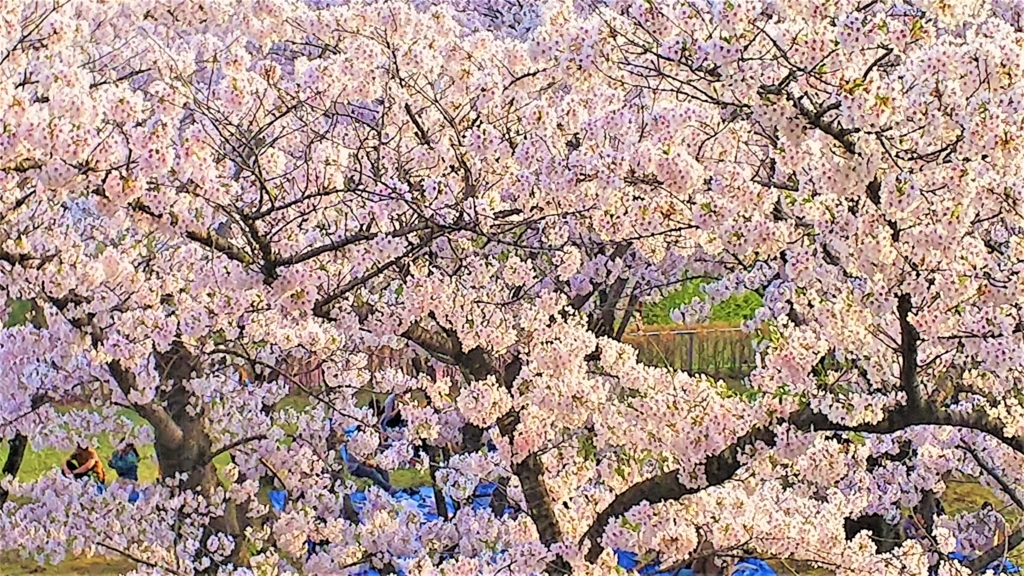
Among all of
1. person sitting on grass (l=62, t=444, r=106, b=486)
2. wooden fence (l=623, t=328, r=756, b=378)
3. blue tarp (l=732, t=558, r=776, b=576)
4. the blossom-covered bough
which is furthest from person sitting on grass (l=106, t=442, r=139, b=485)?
wooden fence (l=623, t=328, r=756, b=378)

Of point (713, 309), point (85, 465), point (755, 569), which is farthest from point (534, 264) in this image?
point (713, 309)

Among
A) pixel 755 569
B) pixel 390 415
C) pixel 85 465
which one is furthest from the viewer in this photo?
pixel 85 465

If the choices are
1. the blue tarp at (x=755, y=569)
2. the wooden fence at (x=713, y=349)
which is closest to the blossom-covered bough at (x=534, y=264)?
the blue tarp at (x=755, y=569)

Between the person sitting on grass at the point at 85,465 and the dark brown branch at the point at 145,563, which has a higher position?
the person sitting on grass at the point at 85,465

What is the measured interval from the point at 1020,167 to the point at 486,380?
253cm

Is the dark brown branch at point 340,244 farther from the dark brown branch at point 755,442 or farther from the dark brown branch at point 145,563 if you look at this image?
the dark brown branch at point 145,563

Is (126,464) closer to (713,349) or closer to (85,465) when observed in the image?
(85,465)

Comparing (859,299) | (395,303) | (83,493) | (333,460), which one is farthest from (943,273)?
(83,493)

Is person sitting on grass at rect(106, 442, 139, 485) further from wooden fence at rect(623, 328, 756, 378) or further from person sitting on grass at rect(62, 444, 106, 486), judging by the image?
wooden fence at rect(623, 328, 756, 378)

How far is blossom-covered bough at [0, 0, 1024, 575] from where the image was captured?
371 centimetres

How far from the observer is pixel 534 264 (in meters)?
6.79

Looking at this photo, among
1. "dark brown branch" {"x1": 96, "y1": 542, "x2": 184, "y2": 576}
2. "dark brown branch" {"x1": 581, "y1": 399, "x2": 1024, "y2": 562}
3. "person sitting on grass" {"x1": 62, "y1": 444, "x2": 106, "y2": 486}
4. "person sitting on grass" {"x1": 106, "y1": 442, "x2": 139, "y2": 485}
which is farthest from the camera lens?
"person sitting on grass" {"x1": 106, "y1": 442, "x2": 139, "y2": 485}

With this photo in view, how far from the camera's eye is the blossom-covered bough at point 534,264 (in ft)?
12.2

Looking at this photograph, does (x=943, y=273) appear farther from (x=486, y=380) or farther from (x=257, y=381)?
(x=257, y=381)
